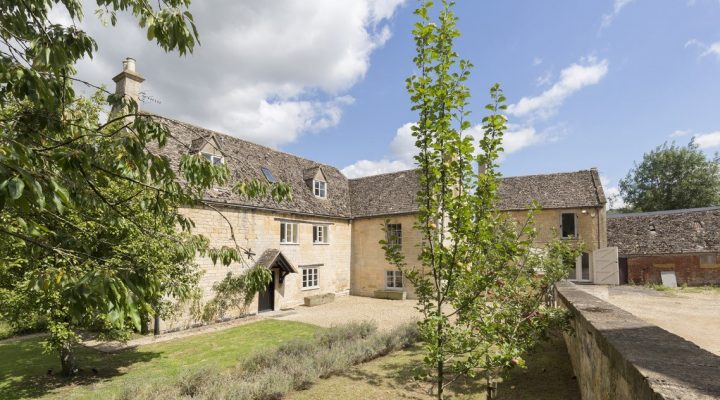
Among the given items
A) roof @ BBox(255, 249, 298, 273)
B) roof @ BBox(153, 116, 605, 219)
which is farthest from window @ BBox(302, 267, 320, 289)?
roof @ BBox(153, 116, 605, 219)

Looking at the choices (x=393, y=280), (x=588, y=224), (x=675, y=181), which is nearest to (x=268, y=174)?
(x=393, y=280)

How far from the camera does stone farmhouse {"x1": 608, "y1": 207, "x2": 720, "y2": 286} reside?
22.9 metres

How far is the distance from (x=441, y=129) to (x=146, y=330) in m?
14.4

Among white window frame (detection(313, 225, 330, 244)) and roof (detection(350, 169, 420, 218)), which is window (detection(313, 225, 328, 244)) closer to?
white window frame (detection(313, 225, 330, 244))

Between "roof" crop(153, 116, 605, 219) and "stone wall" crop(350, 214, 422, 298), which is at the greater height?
"roof" crop(153, 116, 605, 219)

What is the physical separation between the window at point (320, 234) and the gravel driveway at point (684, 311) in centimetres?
1423

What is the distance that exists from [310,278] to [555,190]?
17.8 meters

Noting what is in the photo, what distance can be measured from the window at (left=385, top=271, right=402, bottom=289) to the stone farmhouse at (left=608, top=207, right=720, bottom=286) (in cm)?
1605

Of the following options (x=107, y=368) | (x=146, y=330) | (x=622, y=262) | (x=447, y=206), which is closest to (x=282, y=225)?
(x=146, y=330)

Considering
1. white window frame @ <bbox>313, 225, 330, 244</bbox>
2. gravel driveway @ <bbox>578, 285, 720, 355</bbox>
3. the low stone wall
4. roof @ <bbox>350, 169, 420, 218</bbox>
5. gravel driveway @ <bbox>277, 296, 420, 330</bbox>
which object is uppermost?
roof @ <bbox>350, 169, 420, 218</bbox>

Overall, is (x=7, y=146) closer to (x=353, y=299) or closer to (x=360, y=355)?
(x=360, y=355)

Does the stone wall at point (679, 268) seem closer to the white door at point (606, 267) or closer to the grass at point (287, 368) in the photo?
the white door at point (606, 267)

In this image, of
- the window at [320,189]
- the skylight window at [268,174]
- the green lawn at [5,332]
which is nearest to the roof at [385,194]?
the window at [320,189]

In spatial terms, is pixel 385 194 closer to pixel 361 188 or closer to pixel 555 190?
pixel 361 188
